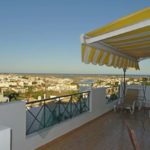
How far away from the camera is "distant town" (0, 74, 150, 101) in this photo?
5.65 meters

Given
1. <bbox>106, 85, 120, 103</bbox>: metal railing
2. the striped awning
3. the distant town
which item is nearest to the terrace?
the striped awning

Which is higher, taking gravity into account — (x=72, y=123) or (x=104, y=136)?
(x=72, y=123)

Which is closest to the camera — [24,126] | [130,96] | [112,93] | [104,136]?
[24,126]

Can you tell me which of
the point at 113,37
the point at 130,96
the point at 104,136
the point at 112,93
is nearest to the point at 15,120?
the point at 113,37

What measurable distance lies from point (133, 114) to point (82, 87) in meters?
3.03

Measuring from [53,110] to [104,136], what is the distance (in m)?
1.94

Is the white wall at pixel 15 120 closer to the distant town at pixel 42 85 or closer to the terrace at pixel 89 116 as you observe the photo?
the terrace at pixel 89 116

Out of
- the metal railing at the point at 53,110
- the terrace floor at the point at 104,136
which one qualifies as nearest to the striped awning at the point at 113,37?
the terrace floor at the point at 104,136

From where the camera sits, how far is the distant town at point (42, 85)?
5.65 meters

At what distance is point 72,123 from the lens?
7.31 meters

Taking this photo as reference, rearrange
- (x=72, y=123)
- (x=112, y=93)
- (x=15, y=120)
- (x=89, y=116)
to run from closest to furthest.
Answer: (x=15, y=120)
(x=72, y=123)
(x=89, y=116)
(x=112, y=93)

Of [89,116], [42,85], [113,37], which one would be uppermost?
[113,37]

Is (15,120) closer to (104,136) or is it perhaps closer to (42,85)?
(42,85)

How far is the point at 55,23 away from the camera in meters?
19.0
